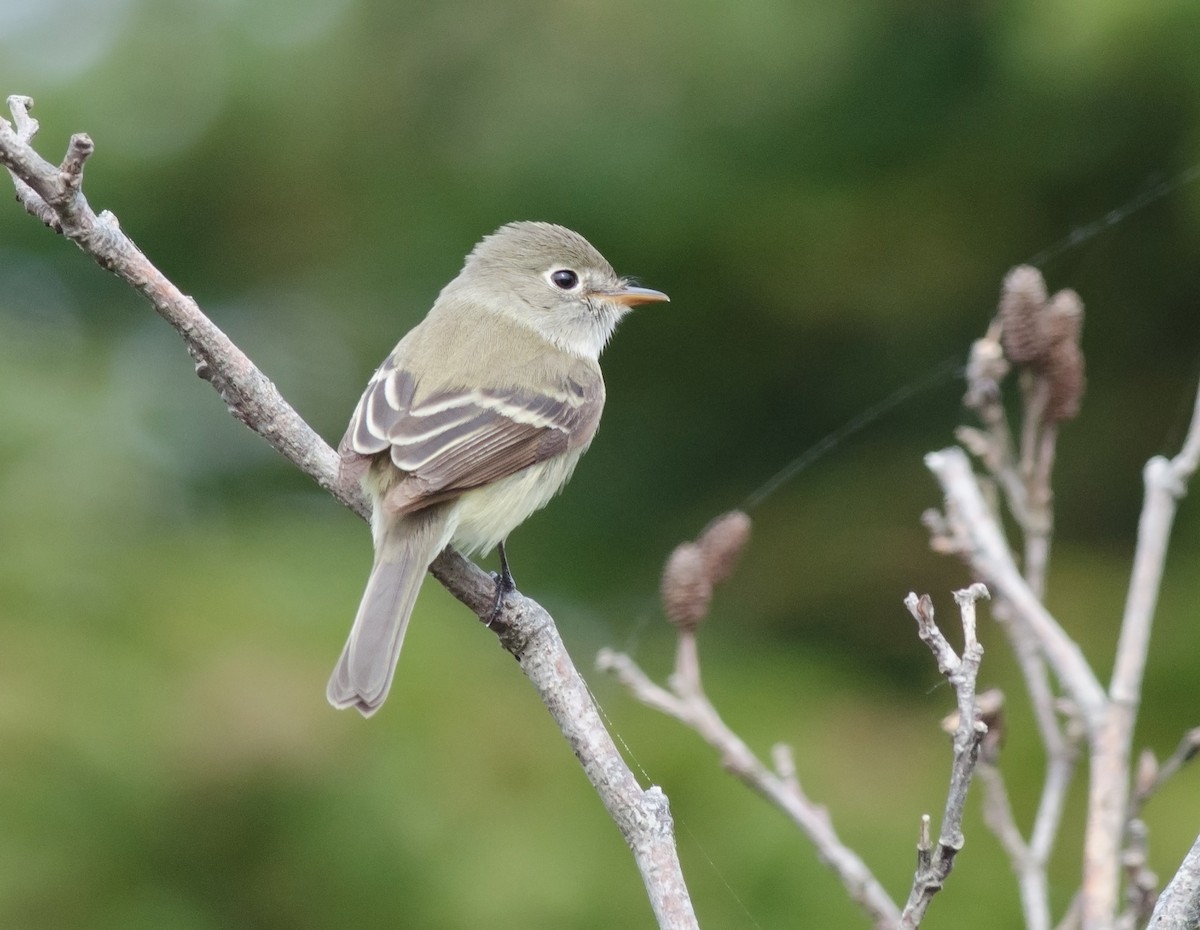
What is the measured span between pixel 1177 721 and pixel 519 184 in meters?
2.87

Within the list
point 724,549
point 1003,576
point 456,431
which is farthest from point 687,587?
point 456,431

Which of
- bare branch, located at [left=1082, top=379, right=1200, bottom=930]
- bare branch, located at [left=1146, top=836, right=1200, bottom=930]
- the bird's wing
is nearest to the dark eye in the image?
the bird's wing

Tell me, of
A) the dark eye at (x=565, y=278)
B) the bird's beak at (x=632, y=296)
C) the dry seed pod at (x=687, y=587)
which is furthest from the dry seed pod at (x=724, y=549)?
the dark eye at (x=565, y=278)

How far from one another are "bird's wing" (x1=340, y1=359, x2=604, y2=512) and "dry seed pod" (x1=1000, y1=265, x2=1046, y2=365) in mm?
1164

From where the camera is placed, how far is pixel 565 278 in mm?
4367

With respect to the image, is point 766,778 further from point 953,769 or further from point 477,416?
point 477,416

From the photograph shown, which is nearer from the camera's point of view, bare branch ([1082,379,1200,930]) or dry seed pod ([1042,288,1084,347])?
bare branch ([1082,379,1200,930])

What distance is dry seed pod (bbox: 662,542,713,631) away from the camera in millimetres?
2551

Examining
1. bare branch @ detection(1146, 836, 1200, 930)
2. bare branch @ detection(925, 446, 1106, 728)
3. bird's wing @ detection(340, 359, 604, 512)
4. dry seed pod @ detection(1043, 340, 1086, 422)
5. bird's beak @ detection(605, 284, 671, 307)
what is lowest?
bare branch @ detection(1146, 836, 1200, 930)

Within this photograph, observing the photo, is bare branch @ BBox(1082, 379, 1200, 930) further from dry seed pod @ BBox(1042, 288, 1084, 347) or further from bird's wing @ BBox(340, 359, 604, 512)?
bird's wing @ BBox(340, 359, 604, 512)

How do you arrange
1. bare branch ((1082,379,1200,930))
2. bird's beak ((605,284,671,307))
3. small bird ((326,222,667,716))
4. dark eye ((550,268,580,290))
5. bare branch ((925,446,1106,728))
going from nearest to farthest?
bare branch ((1082,379,1200,930)) < bare branch ((925,446,1106,728)) < small bird ((326,222,667,716)) < bird's beak ((605,284,671,307)) < dark eye ((550,268,580,290))

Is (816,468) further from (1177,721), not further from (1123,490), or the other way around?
(1177,721)

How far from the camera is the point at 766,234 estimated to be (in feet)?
18.1

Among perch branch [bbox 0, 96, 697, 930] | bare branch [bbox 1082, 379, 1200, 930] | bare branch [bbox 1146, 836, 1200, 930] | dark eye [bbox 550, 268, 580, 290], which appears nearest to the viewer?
bare branch [bbox 1146, 836, 1200, 930]
